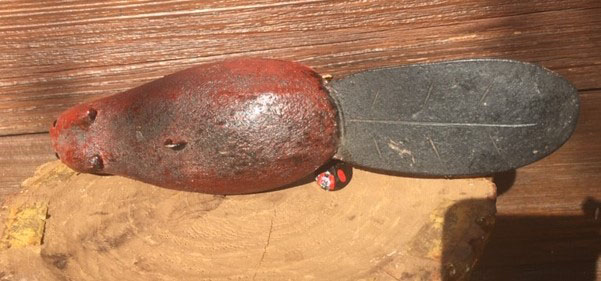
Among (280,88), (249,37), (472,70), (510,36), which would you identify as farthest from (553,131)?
(249,37)

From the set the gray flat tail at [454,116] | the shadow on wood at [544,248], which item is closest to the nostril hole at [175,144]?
the gray flat tail at [454,116]

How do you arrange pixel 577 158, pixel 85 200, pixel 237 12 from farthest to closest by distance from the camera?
pixel 577 158, pixel 237 12, pixel 85 200

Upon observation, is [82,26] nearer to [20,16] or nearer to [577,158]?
[20,16]

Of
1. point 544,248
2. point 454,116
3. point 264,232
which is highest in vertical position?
point 454,116

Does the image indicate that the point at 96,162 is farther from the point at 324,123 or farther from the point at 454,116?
the point at 454,116

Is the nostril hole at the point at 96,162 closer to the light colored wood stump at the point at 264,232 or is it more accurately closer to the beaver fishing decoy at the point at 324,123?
the beaver fishing decoy at the point at 324,123

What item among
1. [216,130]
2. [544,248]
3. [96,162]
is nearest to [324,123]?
[216,130]
